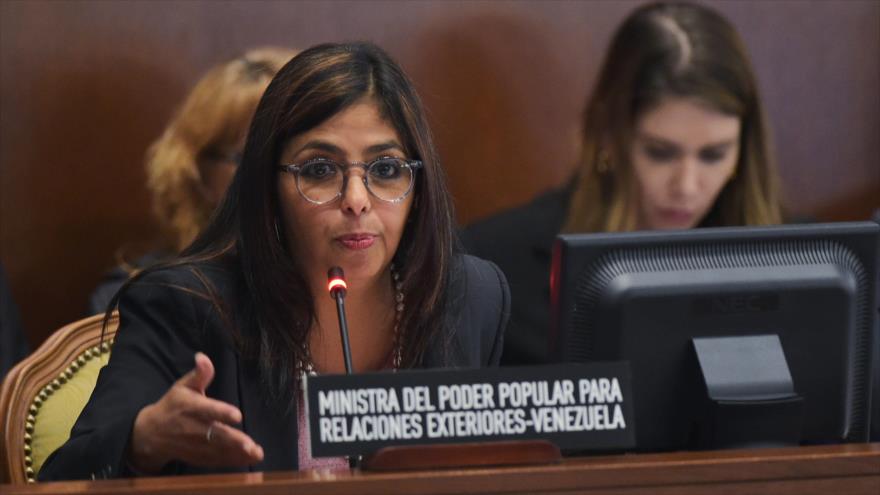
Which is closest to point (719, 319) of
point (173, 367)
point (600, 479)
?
point (600, 479)

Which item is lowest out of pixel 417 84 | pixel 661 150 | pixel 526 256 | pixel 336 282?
pixel 336 282

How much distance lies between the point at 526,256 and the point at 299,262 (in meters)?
1.36

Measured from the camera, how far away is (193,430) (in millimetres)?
1523

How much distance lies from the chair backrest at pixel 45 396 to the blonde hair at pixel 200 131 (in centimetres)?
95

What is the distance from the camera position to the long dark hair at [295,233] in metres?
1.91

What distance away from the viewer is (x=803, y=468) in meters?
1.45

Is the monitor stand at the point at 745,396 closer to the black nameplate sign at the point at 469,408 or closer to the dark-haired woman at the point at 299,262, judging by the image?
the black nameplate sign at the point at 469,408

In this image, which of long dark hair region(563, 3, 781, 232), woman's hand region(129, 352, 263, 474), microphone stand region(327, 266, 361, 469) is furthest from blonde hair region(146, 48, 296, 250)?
woman's hand region(129, 352, 263, 474)

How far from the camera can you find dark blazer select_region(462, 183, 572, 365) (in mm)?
3223

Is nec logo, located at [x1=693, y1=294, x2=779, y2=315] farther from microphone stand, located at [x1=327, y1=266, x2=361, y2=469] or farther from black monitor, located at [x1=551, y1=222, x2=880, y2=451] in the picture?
microphone stand, located at [x1=327, y1=266, x2=361, y2=469]

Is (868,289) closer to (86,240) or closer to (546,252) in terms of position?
(546,252)

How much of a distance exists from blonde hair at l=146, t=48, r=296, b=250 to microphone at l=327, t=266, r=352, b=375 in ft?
4.28

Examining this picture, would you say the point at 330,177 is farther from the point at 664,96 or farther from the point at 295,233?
the point at 664,96

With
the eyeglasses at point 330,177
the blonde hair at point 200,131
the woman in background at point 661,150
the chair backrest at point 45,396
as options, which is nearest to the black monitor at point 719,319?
the eyeglasses at point 330,177
